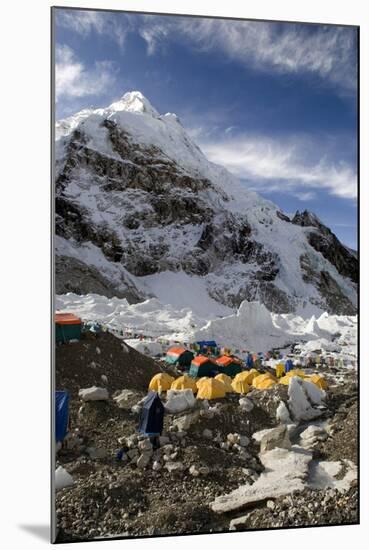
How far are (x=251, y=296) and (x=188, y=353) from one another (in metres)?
1.27

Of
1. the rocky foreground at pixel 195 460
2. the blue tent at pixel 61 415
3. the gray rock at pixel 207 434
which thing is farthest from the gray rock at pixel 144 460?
the blue tent at pixel 61 415

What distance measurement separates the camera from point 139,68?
560cm

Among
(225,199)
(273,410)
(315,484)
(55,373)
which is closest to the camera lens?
(55,373)

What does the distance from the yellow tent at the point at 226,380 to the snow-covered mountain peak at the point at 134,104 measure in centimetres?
319

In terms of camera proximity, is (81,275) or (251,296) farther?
(251,296)

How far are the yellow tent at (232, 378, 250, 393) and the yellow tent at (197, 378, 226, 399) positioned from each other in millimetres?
161

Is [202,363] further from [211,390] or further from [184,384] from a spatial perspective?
[184,384]

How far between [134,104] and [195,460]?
4.12m

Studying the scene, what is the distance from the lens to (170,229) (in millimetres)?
8742

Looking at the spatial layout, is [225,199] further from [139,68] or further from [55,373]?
[55,373]

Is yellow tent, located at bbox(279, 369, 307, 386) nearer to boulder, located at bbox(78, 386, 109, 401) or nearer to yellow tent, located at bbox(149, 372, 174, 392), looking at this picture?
yellow tent, located at bbox(149, 372, 174, 392)

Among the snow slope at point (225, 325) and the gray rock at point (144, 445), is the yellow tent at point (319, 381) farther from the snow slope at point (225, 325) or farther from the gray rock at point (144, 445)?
the gray rock at point (144, 445)

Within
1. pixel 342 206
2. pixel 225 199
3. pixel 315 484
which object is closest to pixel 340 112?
pixel 342 206

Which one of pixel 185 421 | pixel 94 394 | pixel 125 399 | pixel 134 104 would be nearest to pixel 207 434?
pixel 185 421
